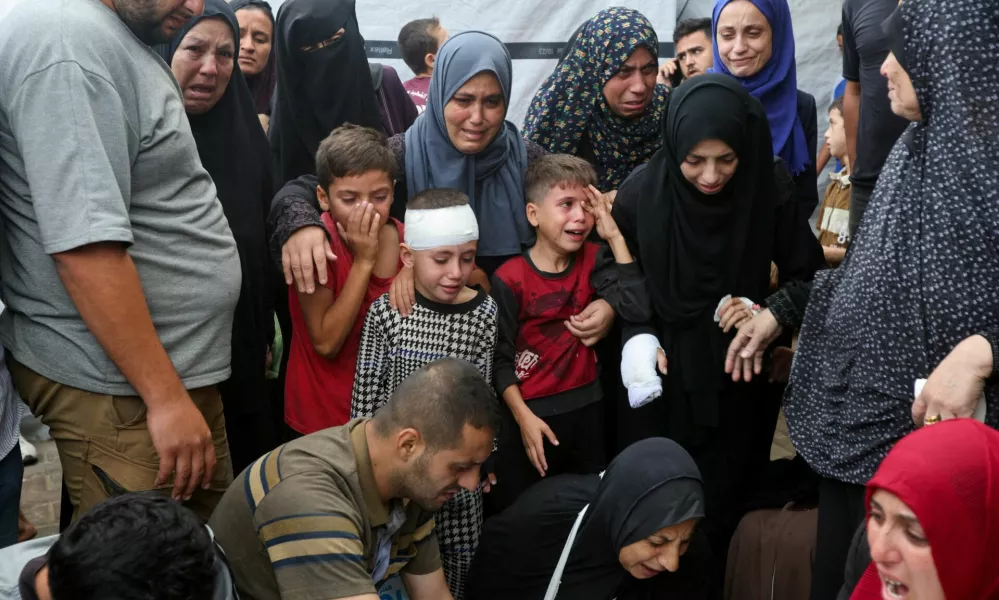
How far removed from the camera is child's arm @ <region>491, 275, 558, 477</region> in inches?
114

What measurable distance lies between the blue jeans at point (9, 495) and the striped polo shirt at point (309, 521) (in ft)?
1.40

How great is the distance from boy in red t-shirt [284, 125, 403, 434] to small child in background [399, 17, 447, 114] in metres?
2.14

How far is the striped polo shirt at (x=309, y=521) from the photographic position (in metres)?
2.02

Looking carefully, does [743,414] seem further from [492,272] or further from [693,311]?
[492,272]

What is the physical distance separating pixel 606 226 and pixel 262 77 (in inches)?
77.3

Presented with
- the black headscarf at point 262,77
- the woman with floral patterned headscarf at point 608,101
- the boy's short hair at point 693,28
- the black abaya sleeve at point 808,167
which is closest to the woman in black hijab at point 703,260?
the woman with floral patterned headscarf at point 608,101

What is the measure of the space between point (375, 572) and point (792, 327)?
135 centimetres

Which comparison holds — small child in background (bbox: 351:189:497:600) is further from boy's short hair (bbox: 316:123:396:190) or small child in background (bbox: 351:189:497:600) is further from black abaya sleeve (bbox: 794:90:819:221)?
black abaya sleeve (bbox: 794:90:819:221)

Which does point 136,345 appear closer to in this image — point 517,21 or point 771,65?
point 771,65

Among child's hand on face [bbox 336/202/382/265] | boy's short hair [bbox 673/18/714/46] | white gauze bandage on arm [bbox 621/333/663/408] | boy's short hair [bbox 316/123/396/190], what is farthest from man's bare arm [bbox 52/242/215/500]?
boy's short hair [bbox 673/18/714/46]

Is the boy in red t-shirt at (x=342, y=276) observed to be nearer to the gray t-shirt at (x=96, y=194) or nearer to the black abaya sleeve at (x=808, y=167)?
the gray t-shirt at (x=96, y=194)

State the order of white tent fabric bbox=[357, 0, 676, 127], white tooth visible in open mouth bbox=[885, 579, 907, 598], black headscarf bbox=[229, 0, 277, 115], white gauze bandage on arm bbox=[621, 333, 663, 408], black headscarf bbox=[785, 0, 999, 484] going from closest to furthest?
white tooth visible in open mouth bbox=[885, 579, 907, 598] → black headscarf bbox=[785, 0, 999, 484] → white gauze bandage on arm bbox=[621, 333, 663, 408] → black headscarf bbox=[229, 0, 277, 115] → white tent fabric bbox=[357, 0, 676, 127]

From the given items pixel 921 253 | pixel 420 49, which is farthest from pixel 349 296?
pixel 420 49

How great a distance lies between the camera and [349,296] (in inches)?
111
